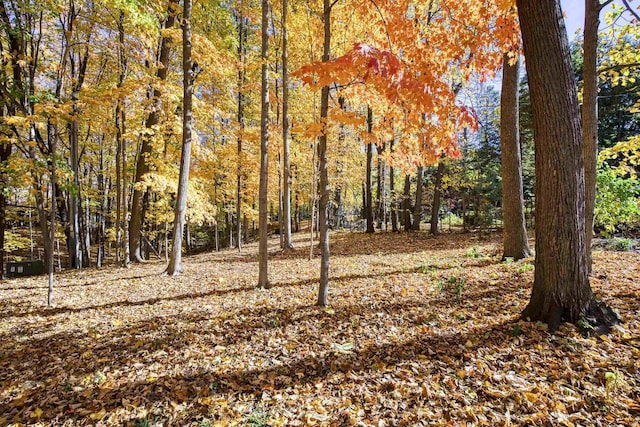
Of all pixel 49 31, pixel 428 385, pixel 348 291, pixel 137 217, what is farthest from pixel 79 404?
pixel 49 31

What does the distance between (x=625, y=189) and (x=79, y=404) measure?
41.9 feet

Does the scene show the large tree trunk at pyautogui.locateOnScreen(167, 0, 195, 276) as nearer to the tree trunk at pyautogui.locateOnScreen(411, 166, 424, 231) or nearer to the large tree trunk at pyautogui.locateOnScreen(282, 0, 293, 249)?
the large tree trunk at pyautogui.locateOnScreen(282, 0, 293, 249)

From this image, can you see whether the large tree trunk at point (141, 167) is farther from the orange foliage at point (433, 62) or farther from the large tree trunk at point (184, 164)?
the orange foliage at point (433, 62)

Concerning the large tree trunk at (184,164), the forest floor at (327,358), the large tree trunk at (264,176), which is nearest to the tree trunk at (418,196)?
the forest floor at (327,358)

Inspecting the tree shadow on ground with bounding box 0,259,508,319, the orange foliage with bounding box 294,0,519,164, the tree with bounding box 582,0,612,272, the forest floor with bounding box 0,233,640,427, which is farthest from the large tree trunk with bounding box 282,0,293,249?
the tree with bounding box 582,0,612,272

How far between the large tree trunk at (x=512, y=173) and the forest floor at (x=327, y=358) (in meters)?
1.18

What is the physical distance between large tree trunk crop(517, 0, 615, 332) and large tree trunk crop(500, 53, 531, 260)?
12.6ft

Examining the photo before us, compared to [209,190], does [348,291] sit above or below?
below

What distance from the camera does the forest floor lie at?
2742 millimetres

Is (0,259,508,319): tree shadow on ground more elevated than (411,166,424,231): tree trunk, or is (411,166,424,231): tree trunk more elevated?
(411,166,424,231): tree trunk

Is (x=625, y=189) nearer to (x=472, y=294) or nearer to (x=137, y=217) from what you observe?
(x=472, y=294)

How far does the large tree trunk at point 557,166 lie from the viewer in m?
3.55

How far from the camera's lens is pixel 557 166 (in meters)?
3.58

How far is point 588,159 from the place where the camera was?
526 centimetres
